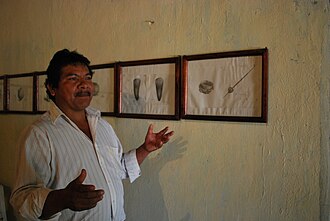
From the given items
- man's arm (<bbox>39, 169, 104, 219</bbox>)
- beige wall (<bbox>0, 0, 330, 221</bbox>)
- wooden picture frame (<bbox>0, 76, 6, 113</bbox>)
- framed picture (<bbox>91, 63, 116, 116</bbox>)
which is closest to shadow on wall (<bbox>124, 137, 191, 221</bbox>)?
beige wall (<bbox>0, 0, 330, 221</bbox>)

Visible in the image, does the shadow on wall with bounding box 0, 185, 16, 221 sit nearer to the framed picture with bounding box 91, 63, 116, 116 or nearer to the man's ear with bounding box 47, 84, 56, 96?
the framed picture with bounding box 91, 63, 116, 116

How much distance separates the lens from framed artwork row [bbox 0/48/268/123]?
1.41 m

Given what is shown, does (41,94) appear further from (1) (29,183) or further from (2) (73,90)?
(1) (29,183)

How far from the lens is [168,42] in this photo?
169cm

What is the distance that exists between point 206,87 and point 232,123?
0.20 m

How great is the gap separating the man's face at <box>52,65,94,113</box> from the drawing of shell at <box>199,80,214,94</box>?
1.59 feet

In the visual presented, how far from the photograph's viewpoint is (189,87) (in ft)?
5.29

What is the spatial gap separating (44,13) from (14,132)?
2.98 feet

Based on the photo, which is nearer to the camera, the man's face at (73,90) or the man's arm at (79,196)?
the man's arm at (79,196)

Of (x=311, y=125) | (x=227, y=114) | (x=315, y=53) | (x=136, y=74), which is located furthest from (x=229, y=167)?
(x=136, y=74)

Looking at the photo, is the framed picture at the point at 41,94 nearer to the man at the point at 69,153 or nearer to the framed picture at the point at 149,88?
the framed picture at the point at 149,88

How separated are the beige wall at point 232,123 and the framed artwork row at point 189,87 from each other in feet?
0.12

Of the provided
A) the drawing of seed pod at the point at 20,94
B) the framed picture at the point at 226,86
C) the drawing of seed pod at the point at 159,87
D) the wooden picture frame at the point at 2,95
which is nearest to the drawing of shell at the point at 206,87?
the framed picture at the point at 226,86

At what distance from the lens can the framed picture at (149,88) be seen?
1671 millimetres
